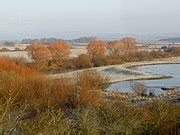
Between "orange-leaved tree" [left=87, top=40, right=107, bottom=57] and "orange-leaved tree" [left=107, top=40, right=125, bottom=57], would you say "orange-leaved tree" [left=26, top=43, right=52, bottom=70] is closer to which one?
"orange-leaved tree" [left=87, top=40, right=107, bottom=57]

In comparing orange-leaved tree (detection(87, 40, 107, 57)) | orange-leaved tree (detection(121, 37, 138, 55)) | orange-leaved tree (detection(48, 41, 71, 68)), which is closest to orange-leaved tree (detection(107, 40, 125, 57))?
orange-leaved tree (detection(121, 37, 138, 55))

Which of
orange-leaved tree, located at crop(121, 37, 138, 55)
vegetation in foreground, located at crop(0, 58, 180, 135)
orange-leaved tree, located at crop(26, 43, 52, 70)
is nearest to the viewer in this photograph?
vegetation in foreground, located at crop(0, 58, 180, 135)

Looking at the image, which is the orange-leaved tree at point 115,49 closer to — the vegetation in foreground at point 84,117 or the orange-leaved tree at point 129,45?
the orange-leaved tree at point 129,45

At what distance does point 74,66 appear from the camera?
2584 inches

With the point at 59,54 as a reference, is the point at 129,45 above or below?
below

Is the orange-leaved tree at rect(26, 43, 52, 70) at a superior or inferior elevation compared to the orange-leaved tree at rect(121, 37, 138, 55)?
Result: superior

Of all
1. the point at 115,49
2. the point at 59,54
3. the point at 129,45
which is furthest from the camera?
the point at 129,45

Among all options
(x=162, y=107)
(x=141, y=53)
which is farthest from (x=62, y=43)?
(x=162, y=107)

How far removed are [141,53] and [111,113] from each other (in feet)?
240

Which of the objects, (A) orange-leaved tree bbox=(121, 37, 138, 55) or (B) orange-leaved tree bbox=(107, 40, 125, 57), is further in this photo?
(A) orange-leaved tree bbox=(121, 37, 138, 55)

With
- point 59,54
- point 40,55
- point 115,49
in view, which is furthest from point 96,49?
point 40,55

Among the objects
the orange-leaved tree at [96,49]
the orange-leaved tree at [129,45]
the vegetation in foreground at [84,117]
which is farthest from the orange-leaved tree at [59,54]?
the vegetation in foreground at [84,117]

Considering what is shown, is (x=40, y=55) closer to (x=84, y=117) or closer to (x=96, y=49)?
(x=96, y=49)

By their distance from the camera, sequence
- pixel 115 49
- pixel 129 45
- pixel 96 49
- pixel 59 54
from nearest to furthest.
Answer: pixel 59 54 < pixel 96 49 < pixel 115 49 < pixel 129 45
